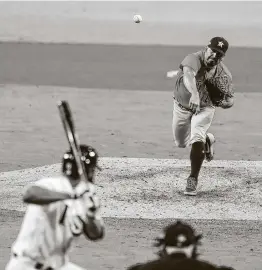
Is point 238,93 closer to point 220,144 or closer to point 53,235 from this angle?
point 220,144

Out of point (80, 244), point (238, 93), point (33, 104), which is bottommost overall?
point (80, 244)

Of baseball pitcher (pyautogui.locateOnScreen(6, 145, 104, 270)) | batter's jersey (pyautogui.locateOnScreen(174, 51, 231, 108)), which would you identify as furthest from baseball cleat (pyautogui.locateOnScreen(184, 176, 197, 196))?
baseball pitcher (pyautogui.locateOnScreen(6, 145, 104, 270))

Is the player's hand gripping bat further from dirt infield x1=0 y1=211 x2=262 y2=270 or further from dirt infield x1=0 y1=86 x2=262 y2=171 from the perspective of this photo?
dirt infield x1=0 y1=86 x2=262 y2=171

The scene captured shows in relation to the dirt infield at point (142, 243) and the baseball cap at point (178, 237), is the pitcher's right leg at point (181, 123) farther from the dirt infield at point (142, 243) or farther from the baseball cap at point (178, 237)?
the baseball cap at point (178, 237)

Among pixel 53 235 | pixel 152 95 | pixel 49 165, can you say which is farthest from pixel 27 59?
pixel 53 235

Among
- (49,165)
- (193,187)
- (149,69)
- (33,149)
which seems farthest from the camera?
(149,69)

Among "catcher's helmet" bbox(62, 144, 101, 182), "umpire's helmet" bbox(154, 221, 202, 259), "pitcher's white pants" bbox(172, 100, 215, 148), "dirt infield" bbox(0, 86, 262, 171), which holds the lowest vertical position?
"umpire's helmet" bbox(154, 221, 202, 259)

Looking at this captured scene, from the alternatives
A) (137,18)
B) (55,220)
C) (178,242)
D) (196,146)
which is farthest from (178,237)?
(137,18)

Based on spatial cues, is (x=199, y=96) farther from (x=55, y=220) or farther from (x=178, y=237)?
(x=178, y=237)
